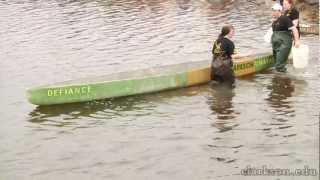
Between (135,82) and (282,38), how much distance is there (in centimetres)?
484

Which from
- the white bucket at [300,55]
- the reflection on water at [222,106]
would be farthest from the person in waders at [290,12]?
the reflection on water at [222,106]

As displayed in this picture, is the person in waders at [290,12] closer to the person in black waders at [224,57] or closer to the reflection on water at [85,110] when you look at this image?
the person in black waders at [224,57]

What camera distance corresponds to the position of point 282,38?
16.0m

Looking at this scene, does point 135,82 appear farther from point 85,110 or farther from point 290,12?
point 290,12

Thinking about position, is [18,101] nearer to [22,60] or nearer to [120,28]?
[22,60]

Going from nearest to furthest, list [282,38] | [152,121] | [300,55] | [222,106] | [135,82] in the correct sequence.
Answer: [152,121]
[222,106]
[135,82]
[282,38]
[300,55]

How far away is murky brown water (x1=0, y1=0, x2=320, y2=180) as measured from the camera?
9.88 m

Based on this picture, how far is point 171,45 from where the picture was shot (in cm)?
2170

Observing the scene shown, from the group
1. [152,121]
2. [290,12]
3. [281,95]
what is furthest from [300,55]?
[152,121]

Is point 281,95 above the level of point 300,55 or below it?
below

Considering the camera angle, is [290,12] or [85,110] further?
[290,12]

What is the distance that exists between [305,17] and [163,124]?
1853cm

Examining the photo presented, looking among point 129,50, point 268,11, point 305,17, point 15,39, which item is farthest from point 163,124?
point 268,11

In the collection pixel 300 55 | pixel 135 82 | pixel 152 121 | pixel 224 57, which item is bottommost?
pixel 152 121
